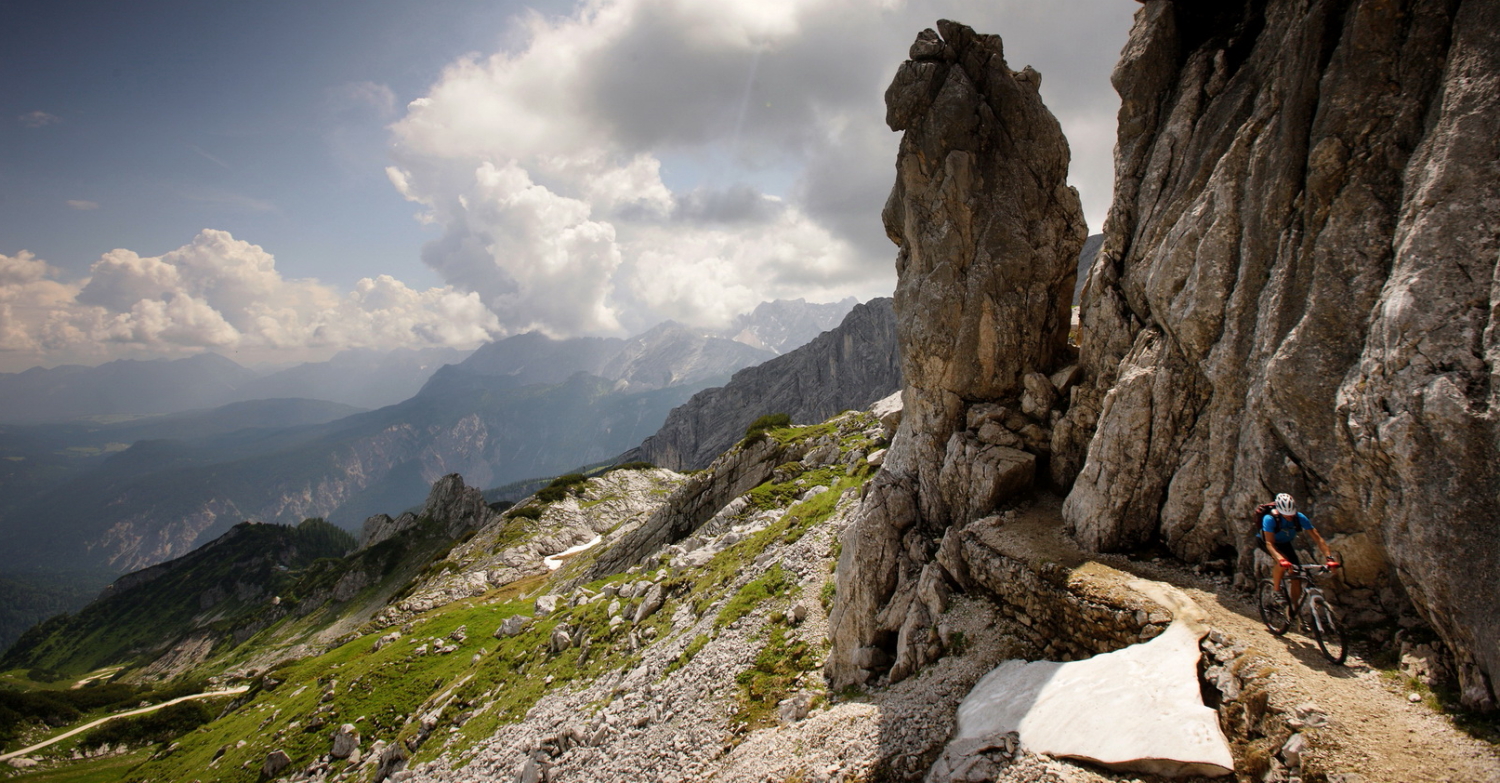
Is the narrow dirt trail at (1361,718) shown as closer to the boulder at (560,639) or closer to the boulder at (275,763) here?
the boulder at (560,639)

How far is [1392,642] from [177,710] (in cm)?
13088

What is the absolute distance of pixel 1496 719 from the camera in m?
9.90

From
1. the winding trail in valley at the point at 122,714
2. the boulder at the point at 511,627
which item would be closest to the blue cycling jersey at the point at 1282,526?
the boulder at the point at 511,627

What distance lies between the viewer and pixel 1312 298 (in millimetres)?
14008

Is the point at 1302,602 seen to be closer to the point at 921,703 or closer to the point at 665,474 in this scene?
the point at 921,703

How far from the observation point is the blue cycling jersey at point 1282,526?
13.5 meters

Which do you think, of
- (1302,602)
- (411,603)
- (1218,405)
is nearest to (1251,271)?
(1218,405)

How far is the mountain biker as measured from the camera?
13.2m

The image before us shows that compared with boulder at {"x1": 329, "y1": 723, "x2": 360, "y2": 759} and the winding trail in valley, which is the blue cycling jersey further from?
the winding trail in valley

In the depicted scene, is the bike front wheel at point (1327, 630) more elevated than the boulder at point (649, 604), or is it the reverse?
the bike front wheel at point (1327, 630)

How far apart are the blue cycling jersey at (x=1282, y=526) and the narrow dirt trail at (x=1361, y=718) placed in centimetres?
234

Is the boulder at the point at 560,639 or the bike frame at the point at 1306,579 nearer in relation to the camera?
the bike frame at the point at 1306,579

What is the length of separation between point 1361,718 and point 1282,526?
4.32 metres

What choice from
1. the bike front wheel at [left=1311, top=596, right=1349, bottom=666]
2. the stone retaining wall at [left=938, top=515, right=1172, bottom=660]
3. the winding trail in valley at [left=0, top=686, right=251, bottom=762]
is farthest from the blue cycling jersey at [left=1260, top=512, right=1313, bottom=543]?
the winding trail in valley at [left=0, top=686, right=251, bottom=762]
